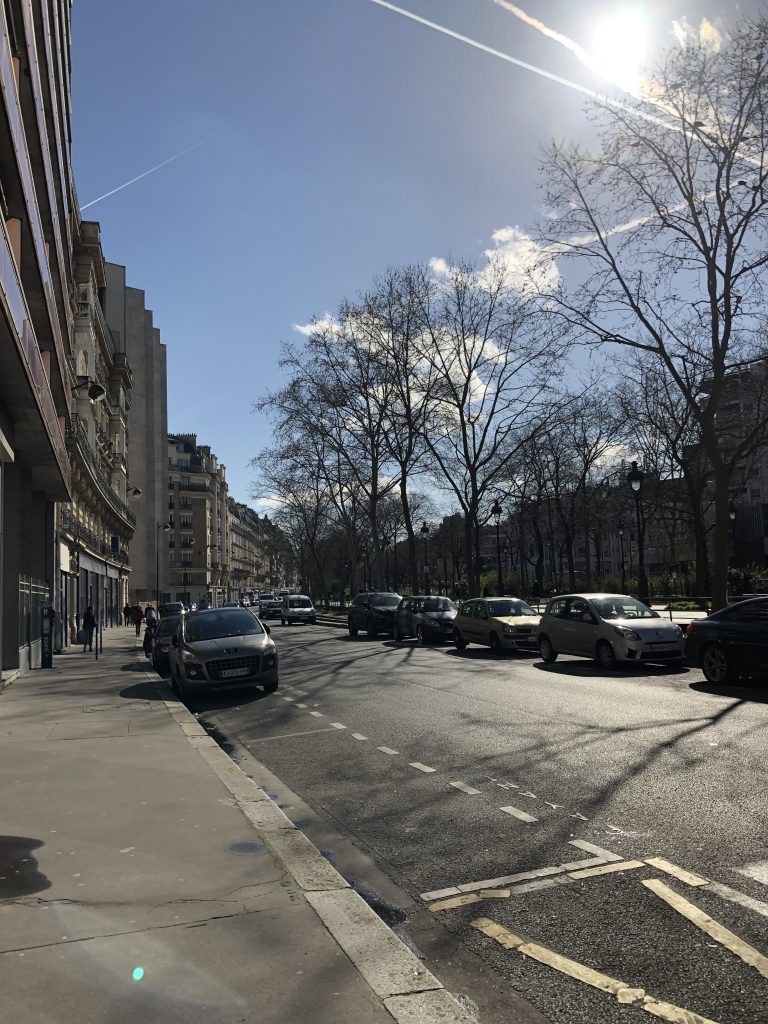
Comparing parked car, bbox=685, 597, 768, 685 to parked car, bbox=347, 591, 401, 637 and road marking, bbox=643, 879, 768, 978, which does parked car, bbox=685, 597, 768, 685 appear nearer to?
road marking, bbox=643, 879, 768, 978

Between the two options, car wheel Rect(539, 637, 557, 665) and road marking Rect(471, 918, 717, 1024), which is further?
car wheel Rect(539, 637, 557, 665)

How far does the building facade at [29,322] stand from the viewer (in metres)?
12.3

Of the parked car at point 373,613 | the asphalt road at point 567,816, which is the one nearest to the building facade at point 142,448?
the parked car at point 373,613

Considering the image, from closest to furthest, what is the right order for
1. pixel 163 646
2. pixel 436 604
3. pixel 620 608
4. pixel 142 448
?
pixel 620 608
pixel 163 646
pixel 436 604
pixel 142 448

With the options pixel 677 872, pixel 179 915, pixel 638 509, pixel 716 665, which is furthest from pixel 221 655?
pixel 638 509

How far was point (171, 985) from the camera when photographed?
3223mm

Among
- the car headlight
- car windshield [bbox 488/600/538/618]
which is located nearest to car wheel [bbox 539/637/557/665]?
the car headlight

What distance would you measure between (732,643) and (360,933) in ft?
35.0

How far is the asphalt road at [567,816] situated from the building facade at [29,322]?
638cm

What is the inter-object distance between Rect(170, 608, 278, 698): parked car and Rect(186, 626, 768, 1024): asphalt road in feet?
1.91

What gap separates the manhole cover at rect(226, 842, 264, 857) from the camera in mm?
4902

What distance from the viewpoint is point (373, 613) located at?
31109mm

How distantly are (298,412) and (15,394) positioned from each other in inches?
1244

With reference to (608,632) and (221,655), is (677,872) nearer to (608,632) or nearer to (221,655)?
(221,655)
